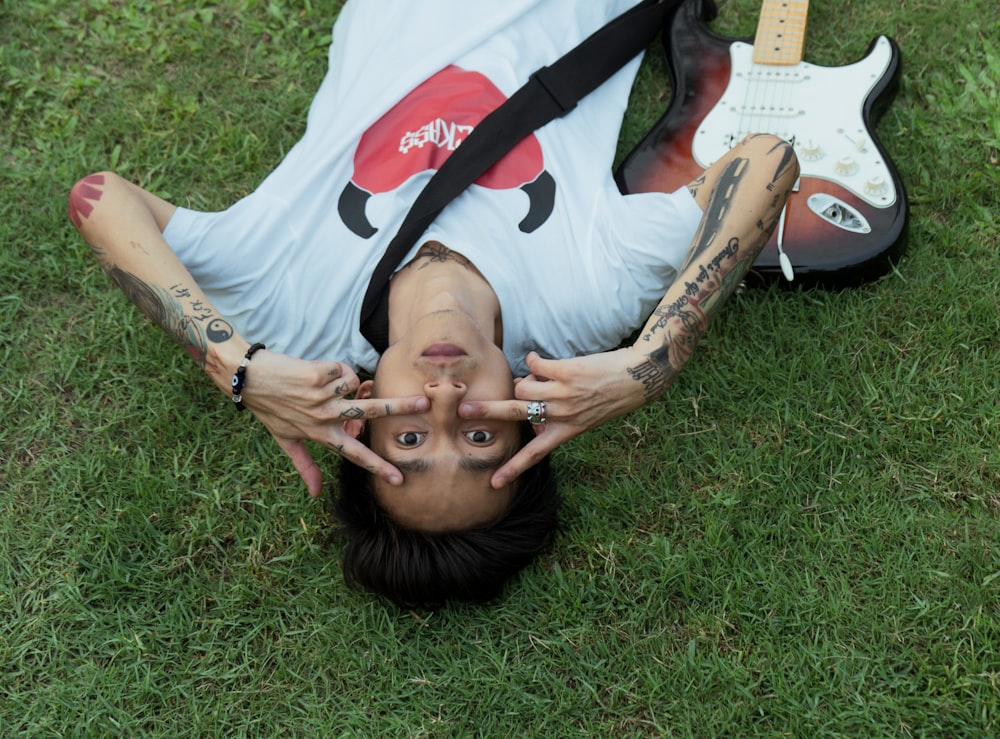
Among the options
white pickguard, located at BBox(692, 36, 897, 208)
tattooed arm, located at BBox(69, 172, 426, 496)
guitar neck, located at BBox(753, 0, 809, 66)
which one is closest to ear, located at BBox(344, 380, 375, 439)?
tattooed arm, located at BBox(69, 172, 426, 496)

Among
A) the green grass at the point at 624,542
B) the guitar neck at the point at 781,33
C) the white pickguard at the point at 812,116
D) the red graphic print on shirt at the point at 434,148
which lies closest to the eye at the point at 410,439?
the green grass at the point at 624,542

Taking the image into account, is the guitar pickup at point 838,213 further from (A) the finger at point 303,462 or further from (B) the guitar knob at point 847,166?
(A) the finger at point 303,462

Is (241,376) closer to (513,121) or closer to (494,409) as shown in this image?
(494,409)

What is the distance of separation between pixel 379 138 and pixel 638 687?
82.4 inches

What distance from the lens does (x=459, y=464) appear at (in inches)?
112

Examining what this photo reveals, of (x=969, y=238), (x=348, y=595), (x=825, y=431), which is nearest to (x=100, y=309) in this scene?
(x=348, y=595)

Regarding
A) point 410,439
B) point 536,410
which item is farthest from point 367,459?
point 536,410

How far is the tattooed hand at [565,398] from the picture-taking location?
2.75m

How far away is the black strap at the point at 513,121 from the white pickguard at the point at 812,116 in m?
0.45

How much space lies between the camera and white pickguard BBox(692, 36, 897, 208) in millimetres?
3689

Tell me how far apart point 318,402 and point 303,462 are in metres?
0.40

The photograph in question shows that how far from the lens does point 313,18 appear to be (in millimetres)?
4578

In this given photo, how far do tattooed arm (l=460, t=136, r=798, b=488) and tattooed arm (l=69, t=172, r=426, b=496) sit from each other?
13.8 inches

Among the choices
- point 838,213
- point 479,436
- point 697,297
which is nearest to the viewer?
point 479,436
